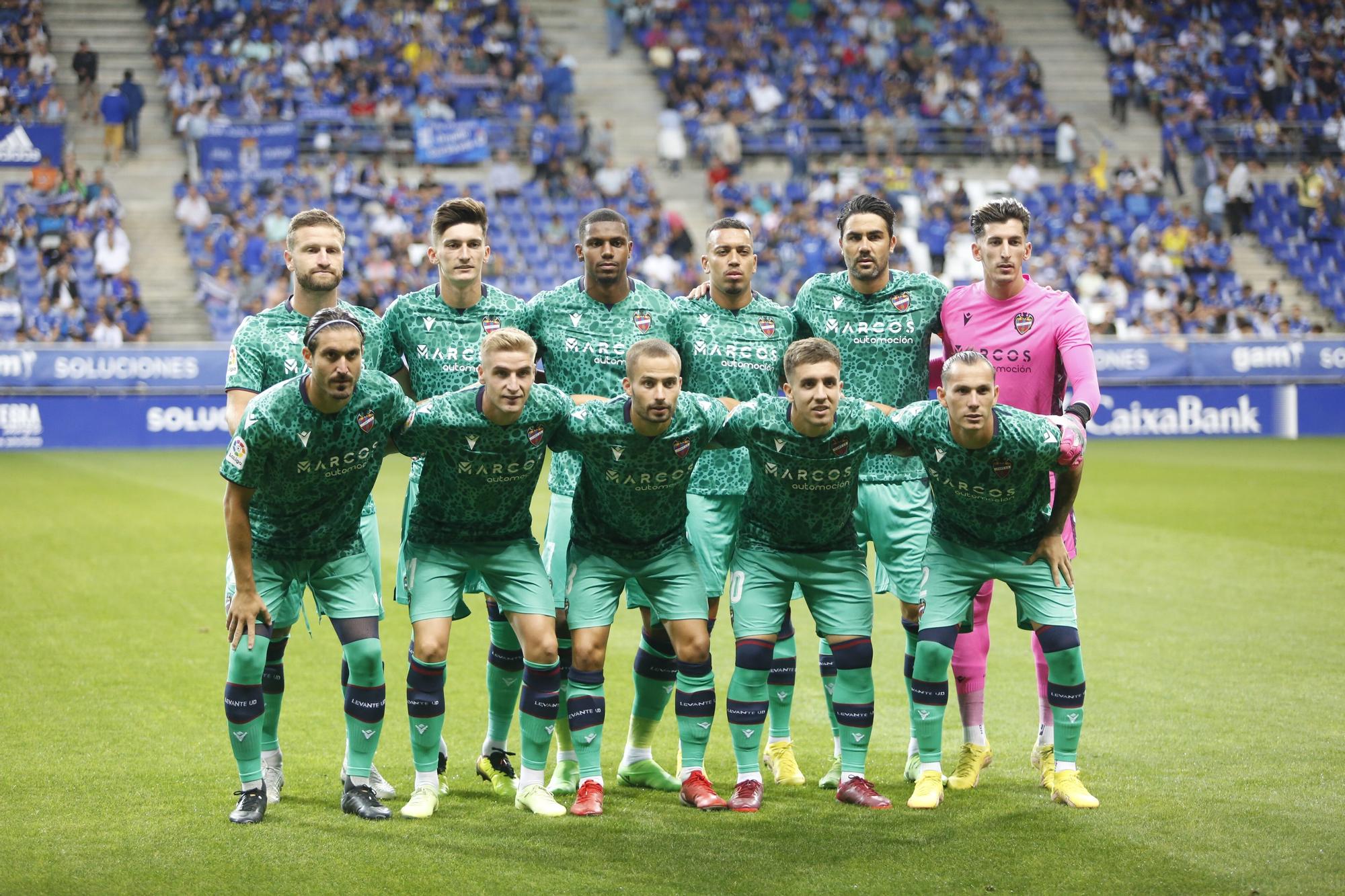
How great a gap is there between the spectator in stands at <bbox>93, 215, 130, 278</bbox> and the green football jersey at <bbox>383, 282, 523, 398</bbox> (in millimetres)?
20137

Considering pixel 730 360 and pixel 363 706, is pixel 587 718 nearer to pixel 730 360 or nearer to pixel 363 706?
pixel 363 706

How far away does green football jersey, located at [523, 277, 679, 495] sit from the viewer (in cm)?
704

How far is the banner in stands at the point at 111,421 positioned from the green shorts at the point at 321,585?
1558 cm

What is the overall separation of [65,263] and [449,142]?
8355 millimetres

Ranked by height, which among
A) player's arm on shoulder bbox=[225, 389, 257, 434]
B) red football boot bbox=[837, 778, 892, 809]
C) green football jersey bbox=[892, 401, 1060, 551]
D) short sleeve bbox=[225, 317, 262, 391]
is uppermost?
short sleeve bbox=[225, 317, 262, 391]

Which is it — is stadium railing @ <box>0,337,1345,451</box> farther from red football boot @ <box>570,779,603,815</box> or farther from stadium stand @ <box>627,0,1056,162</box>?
red football boot @ <box>570,779,603,815</box>

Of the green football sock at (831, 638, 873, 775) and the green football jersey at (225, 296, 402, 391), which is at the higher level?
the green football jersey at (225, 296, 402, 391)

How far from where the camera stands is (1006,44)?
119 feet

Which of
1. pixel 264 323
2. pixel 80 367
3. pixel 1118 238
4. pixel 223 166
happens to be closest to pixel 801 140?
pixel 1118 238

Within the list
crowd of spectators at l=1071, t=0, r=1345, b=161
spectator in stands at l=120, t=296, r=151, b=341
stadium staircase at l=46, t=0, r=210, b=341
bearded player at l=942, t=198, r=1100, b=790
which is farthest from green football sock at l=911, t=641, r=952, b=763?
crowd of spectators at l=1071, t=0, r=1345, b=161

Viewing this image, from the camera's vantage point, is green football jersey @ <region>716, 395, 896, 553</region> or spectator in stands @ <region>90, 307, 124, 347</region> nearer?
green football jersey @ <region>716, 395, 896, 553</region>

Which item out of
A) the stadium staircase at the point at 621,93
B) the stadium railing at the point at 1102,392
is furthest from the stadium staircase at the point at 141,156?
the stadium staircase at the point at 621,93

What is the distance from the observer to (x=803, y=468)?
251 inches

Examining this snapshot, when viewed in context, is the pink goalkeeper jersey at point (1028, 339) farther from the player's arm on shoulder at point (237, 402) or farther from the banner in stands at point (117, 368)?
the banner in stands at point (117, 368)
